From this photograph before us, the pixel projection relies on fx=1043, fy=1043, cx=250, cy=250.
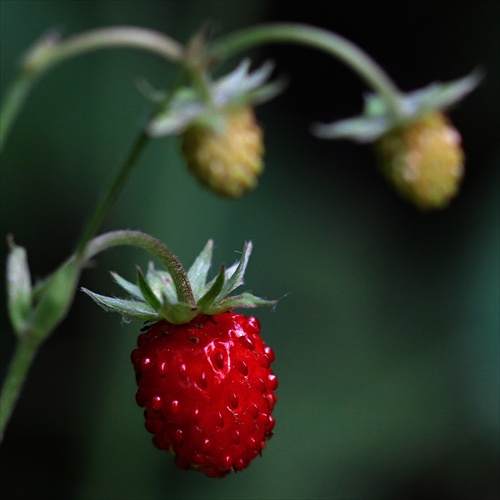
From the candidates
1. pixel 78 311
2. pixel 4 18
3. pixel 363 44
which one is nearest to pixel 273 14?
pixel 363 44

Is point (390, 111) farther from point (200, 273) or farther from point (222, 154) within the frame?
point (200, 273)

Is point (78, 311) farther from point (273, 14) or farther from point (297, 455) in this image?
point (273, 14)

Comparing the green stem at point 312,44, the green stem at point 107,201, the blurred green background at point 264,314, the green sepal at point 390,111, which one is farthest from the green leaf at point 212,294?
the blurred green background at point 264,314

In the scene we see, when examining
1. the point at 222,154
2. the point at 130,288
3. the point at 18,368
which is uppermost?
the point at 222,154

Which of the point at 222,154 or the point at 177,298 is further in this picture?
the point at 222,154

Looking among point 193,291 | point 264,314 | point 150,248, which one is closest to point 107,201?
point 150,248

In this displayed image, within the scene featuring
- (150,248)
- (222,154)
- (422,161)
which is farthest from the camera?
(422,161)
